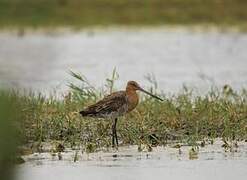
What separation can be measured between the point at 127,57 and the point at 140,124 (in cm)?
1150

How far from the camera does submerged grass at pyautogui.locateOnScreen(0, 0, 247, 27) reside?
27828 millimetres

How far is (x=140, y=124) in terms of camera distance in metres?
10.5

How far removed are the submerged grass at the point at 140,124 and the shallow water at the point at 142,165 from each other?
0.74 feet

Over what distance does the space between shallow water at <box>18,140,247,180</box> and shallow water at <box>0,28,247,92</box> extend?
200 inches

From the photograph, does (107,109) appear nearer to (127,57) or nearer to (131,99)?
(131,99)

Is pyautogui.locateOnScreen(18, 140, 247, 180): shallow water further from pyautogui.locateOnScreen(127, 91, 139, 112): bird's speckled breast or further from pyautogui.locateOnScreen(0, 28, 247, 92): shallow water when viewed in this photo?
pyautogui.locateOnScreen(0, 28, 247, 92): shallow water

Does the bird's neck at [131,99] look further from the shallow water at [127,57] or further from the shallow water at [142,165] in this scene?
the shallow water at [127,57]

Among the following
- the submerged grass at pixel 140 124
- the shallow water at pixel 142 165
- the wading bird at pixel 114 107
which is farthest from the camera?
the submerged grass at pixel 140 124

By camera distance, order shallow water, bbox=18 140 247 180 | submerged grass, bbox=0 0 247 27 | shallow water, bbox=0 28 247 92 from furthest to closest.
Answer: submerged grass, bbox=0 0 247 27 < shallow water, bbox=0 28 247 92 < shallow water, bbox=18 140 247 180

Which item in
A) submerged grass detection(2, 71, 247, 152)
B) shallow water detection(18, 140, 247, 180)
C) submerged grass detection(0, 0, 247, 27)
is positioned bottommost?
shallow water detection(18, 140, 247, 180)

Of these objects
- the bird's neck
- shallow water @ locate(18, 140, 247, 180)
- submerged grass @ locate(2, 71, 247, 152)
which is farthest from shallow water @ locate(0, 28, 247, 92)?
shallow water @ locate(18, 140, 247, 180)

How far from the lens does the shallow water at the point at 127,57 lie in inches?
685

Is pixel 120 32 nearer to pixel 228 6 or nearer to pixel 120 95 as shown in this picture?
pixel 228 6

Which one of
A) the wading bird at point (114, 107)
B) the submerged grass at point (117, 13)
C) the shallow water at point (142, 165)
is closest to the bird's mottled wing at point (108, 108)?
the wading bird at point (114, 107)
